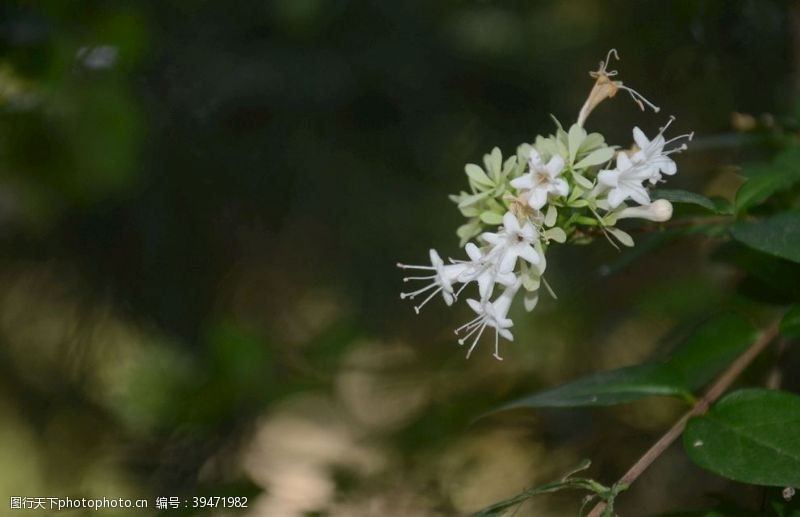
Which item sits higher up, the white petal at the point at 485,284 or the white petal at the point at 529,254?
the white petal at the point at 485,284

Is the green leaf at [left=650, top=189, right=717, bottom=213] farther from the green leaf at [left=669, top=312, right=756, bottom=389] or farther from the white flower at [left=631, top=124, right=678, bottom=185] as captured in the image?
the green leaf at [left=669, top=312, right=756, bottom=389]

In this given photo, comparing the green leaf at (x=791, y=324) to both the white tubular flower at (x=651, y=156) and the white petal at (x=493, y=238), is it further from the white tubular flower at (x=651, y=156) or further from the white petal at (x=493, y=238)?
the white petal at (x=493, y=238)

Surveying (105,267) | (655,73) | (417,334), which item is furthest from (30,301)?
(655,73)

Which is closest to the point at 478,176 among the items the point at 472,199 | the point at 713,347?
the point at 472,199

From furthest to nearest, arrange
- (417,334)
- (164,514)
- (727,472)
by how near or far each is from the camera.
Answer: (417,334), (164,514), (727,472)

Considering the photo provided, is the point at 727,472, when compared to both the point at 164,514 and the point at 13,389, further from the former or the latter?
the point at 13,389

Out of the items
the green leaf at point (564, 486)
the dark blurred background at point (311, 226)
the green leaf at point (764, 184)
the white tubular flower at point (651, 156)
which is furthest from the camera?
the dark blurred background at point (311, 226)

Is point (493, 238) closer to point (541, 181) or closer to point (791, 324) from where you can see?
point (541, 181)

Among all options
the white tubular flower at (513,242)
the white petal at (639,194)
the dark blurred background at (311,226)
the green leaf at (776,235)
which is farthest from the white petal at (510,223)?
the dark blurred background at (311,226)
